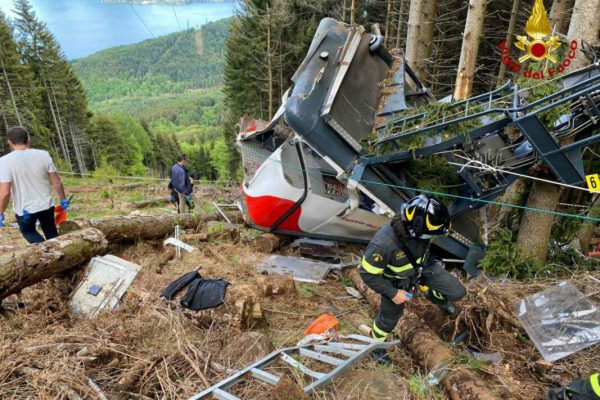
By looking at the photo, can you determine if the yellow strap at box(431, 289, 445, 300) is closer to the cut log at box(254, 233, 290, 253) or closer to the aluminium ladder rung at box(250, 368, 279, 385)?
the aluminium ladder rung at box(250, 368, 279, 385)

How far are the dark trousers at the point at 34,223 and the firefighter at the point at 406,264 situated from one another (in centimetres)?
353

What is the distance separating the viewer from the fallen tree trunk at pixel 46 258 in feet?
10.9

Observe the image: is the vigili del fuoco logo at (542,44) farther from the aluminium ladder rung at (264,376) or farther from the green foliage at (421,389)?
the aluminium ladder rung at (264,376)

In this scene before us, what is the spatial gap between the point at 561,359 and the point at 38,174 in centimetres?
488

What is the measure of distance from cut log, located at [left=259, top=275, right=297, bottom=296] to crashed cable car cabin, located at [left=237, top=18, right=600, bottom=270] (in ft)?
3.73

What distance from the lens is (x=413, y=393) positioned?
245 cm

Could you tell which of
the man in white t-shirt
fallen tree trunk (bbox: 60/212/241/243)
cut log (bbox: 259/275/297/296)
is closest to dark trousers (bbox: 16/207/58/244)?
the man in white t-shirt

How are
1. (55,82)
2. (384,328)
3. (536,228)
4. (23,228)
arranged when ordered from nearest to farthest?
1. (384,328)
2. (536,228)
3. (23,228)
4. (55,82)

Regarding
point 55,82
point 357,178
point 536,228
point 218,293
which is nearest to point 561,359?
point 536,228

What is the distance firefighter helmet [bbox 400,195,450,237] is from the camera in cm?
262

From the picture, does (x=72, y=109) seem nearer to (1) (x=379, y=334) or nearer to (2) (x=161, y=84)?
(1) (x=379, y=334)

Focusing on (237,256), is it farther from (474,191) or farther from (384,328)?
(474,191)

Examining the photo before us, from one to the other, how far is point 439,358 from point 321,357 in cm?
83

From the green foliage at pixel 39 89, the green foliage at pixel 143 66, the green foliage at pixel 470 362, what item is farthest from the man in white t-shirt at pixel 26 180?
the green foliage at pixel 143 66
